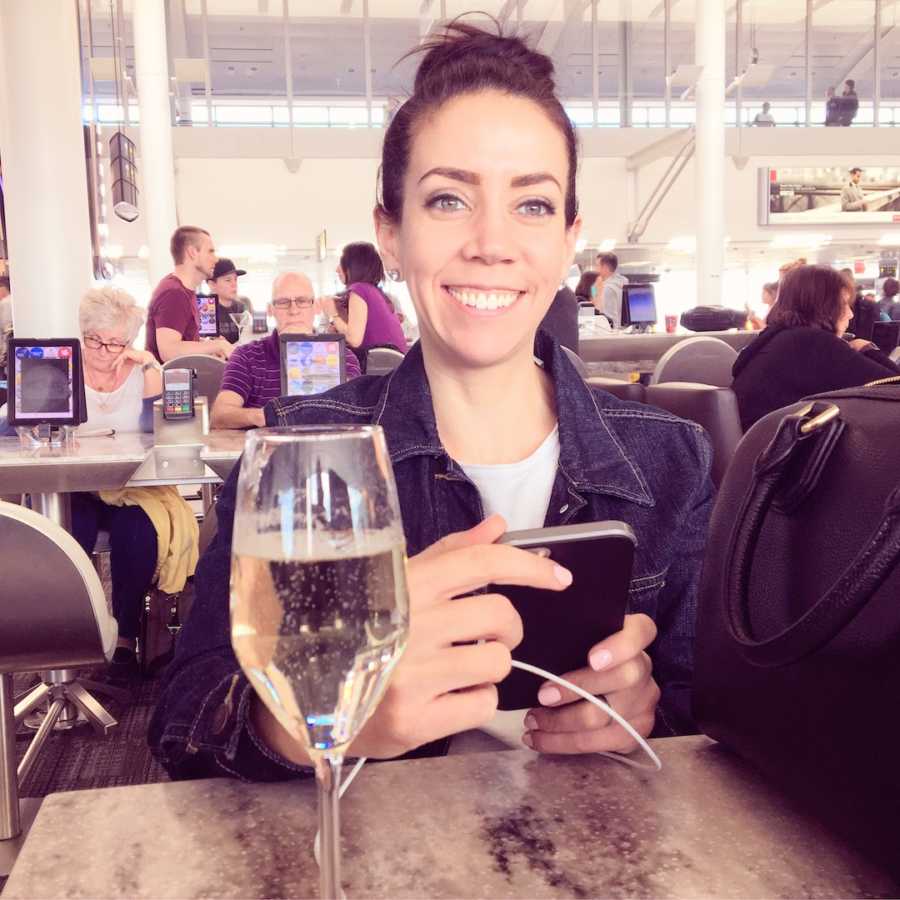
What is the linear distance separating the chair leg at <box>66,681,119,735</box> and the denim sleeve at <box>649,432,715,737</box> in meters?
2.38

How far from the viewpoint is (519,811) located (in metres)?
0.63

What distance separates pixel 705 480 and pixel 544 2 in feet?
52.5

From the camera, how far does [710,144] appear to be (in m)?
10.0

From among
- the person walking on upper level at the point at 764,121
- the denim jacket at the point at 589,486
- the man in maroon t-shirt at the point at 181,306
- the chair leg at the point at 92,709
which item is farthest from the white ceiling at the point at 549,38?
the denim jacket at the point at 589,486

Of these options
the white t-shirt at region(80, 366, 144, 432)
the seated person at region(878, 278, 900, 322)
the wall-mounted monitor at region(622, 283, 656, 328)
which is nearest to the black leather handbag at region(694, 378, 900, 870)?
the white t-shirt at region(80, 366, 144, 432)

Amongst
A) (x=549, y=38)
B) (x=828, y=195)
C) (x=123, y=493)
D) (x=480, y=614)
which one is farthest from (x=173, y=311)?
(x=549, y=38)

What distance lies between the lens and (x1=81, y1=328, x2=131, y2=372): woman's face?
3.66m

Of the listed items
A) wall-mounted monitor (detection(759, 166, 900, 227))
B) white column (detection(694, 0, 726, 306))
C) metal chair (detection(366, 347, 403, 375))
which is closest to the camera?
metal chair (detection(366, 347, 403, 375))

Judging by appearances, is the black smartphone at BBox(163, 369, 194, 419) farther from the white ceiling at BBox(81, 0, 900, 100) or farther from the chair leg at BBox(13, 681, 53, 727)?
the white ceiling at BBox(81, 0, 900, 100)

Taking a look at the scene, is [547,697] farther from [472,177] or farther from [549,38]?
[549,38]

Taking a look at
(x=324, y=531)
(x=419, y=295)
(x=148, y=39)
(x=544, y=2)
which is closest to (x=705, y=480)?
(x=419, y=295)

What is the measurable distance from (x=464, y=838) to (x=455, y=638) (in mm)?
120

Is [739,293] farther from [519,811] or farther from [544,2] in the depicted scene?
[519,811]

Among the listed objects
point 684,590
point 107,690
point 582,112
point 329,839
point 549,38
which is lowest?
point 107,690
